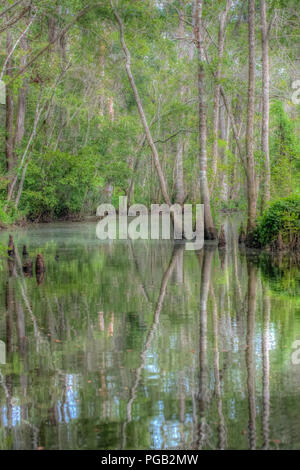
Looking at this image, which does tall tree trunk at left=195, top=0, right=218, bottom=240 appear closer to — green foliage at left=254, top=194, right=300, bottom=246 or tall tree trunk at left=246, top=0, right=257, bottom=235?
tall tree trunk at left=246, top=0, right=257, bottom=235

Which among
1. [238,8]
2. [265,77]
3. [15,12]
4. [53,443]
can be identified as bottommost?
[53,443]

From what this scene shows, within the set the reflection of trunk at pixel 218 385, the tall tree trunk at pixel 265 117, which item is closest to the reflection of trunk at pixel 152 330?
the reflection of trunk at pixel 218 385

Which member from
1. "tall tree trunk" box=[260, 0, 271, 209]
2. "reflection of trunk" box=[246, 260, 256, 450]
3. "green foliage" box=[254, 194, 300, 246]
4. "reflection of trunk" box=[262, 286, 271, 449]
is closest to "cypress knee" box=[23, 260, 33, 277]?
"reflection of trunk" box=[246, 260, 256, 450]

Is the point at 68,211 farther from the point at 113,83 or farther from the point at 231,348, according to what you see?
the point at 231,348

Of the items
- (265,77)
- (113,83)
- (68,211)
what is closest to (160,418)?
(265,77)

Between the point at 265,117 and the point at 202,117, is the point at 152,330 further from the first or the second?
the point at 202,117

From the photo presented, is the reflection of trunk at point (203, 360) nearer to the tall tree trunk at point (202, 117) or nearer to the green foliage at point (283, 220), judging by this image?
the green foliage at point (283, 220)

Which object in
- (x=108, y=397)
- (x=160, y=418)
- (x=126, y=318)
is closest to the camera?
(x=160, y=418)

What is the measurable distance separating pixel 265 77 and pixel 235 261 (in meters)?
8.11

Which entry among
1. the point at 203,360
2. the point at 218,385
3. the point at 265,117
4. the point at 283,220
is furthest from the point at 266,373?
the point at 265,117

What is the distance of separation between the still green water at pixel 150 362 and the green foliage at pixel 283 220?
418 cm

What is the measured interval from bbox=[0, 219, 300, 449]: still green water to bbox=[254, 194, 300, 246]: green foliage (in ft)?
13.7

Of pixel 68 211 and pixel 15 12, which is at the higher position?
pixel 15 12

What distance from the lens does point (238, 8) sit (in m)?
36.8
